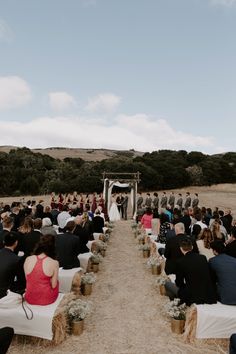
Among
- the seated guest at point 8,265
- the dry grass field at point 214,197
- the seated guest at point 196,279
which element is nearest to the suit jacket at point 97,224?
the seated guest at point 8,265

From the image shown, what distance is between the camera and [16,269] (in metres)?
5.15

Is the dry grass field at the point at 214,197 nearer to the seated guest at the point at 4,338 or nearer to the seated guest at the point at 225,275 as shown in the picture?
the seated guest at the point at 225,275

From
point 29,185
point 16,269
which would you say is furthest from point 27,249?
point 29,185

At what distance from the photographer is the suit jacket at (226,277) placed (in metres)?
5.18

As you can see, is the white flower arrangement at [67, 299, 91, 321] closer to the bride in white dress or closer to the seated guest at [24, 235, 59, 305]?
the seated guest at [24, 235, 59, 305]

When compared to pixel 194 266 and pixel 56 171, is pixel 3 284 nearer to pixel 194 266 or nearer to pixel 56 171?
pixel 194 266

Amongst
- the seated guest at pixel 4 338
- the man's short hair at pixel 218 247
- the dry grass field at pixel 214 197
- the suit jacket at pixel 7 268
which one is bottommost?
the dry grass field at pixel 214 197

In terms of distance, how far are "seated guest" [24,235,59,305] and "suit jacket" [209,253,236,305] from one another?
2.44m

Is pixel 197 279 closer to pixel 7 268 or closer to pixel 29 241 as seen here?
pixel 7 268

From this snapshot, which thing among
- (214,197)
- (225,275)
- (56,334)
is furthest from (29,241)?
(214,197)

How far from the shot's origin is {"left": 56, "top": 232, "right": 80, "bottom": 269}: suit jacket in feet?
23.4

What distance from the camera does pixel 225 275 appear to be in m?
5.19

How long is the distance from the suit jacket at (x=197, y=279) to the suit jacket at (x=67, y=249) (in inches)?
102

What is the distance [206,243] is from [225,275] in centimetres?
169
